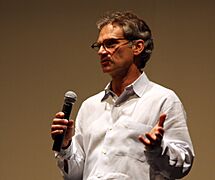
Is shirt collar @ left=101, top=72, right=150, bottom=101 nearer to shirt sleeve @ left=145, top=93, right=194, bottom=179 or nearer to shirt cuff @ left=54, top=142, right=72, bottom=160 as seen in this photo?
shirt sleeve @ left=145, top=93, right=194, bottom=179

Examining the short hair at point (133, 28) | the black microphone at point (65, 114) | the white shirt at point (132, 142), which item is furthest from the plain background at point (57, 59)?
the black microphone at point (65, 114)

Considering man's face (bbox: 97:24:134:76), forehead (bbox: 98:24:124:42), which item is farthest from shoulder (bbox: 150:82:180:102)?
forehead (bbox: 98:24:124:42)

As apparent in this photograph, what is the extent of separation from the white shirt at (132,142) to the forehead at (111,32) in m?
0.18

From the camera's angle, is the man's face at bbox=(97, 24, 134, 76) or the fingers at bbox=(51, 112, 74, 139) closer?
the fingers at bbox=(51, 112, 74, 139)

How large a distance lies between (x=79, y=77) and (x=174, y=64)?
585 millimetres

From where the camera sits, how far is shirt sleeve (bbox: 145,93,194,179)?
2.03 m

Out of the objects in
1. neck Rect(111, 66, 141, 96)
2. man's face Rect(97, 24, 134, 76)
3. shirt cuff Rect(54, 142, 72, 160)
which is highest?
man's face Rect(97, 24, 134, 76)

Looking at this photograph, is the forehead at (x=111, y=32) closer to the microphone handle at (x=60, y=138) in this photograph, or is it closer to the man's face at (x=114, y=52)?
the man's face at (x=114, y=52)

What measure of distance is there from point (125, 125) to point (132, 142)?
7cm

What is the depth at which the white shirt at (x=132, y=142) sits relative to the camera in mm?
2094

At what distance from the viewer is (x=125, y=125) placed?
2.17 metres

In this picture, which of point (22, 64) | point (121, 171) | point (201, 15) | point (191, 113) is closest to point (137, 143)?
point (121, 171)

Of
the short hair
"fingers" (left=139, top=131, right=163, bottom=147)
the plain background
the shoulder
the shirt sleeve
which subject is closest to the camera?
"fingers" (left=139, top=131, right=163, bottom=147)

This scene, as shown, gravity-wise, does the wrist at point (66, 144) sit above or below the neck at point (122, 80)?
below
